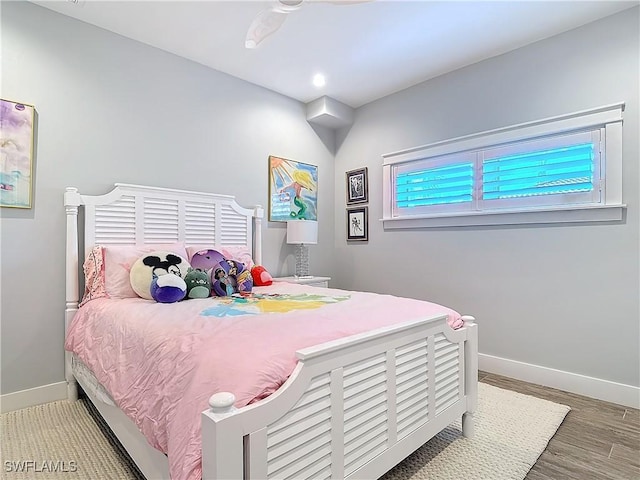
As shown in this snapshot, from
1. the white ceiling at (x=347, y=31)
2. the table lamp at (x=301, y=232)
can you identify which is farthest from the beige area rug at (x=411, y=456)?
the white ceiling at (x=347, y=31)

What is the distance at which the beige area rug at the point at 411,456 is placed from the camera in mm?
1665

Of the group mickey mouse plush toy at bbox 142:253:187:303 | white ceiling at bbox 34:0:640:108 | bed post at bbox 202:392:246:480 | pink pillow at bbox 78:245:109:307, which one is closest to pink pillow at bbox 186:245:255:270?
mickey mouse plush toy at bbox 142:253:187:303

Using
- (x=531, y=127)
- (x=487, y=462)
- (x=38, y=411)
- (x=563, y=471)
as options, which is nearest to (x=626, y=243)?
(x=531, y=127)

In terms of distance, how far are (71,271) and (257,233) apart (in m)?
1.58

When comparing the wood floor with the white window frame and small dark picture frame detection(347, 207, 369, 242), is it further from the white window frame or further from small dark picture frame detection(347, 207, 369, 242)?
small dark picture frame detection(347, 207, 369, 242)

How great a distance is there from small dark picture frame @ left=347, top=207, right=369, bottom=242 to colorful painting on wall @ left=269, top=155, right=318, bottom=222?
42 centimetres

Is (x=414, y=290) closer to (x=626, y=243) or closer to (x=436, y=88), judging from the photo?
(x=626, y=243)

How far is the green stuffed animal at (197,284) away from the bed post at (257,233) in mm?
1217

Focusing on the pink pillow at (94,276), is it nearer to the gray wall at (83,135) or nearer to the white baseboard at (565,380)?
the gray wall at (83,135)

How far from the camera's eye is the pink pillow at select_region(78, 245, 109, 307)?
2355mm

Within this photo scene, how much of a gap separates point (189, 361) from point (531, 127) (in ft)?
9.84

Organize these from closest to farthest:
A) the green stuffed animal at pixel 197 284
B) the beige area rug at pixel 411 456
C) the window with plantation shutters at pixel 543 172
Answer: the beige area rug at pixel 411 456 < the green stuffed animal at pixel 197 284 < the window with plantation shutters at pixel 543 172

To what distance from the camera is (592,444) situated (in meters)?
1.93

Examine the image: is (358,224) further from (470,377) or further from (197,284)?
(470,377)
